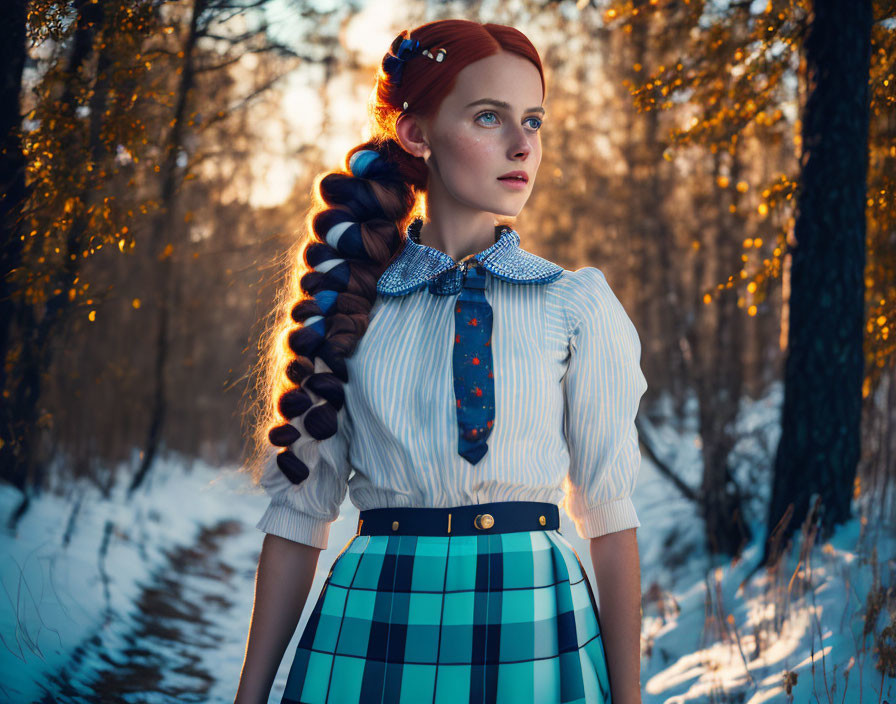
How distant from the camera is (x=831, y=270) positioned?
4.33m

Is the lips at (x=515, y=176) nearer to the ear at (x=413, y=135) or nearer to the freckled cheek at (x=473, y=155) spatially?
the freckled cheek at (x=473, y=155)

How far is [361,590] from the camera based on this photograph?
1659 mm

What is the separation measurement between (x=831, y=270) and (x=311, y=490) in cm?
356

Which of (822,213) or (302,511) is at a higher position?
(822,213)

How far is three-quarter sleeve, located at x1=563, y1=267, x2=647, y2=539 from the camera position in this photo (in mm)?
1688

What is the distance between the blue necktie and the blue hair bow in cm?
60

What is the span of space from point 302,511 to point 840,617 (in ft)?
8.46

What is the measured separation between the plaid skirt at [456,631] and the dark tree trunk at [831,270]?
10.4 ft

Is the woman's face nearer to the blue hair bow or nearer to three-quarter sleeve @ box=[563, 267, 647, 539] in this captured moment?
the blue hair bow

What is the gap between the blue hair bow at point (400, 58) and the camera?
1944 millimetres

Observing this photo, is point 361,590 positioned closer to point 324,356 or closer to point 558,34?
point 324,356

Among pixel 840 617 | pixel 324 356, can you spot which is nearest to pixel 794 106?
pixel 840 617

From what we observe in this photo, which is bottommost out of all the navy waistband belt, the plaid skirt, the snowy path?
the snowy path

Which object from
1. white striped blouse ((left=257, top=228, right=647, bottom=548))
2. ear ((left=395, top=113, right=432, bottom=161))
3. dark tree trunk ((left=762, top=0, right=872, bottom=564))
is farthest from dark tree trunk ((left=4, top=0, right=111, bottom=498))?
dark tree trunk ((left=762, top=0, right=872, bottom=564))
